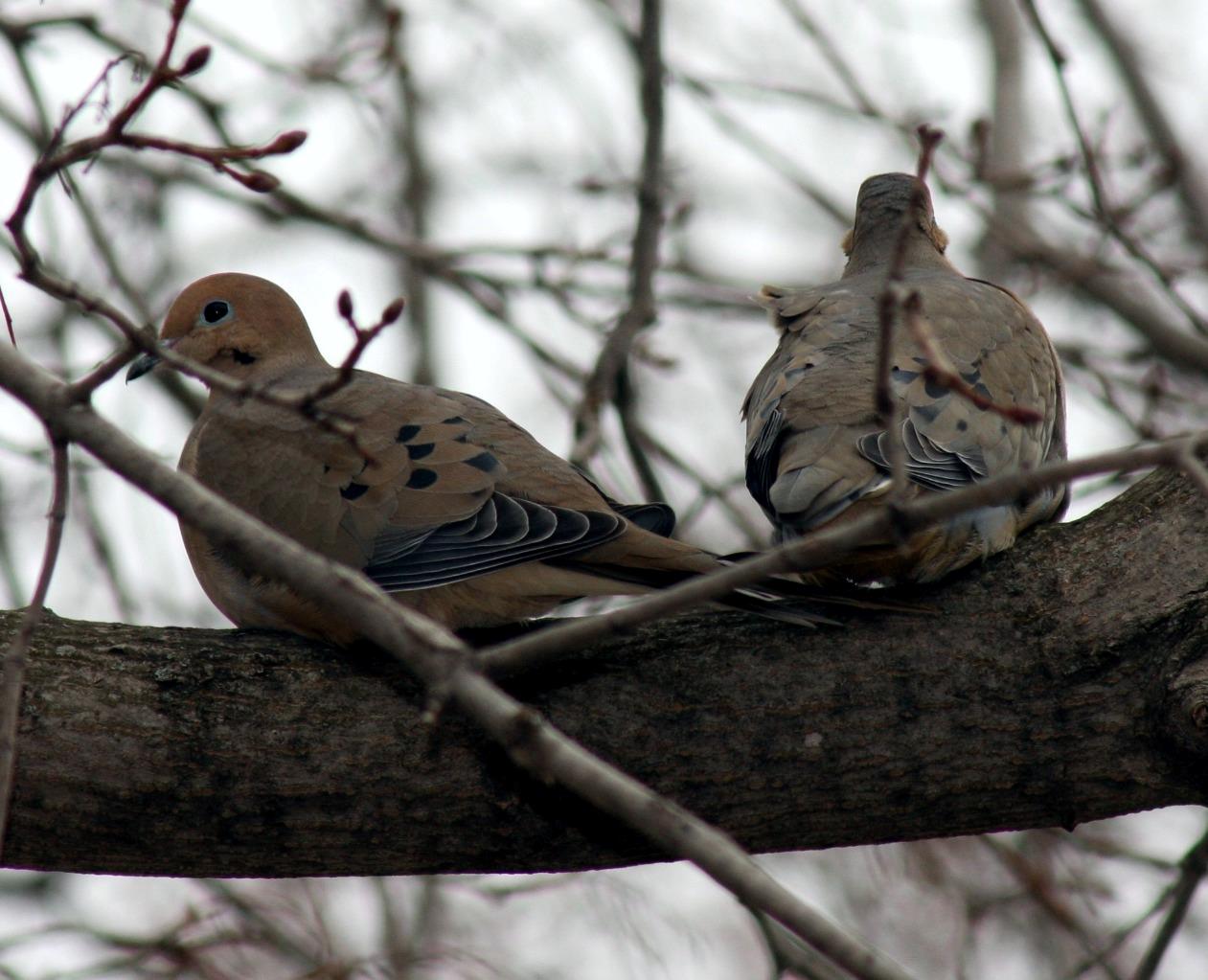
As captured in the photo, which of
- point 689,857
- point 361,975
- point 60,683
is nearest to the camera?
point 689,857

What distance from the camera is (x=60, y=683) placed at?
2.84 meters

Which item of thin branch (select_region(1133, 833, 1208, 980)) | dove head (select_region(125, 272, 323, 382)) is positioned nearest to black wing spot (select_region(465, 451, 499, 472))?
dove head (select_region(125, 272, 323, 382))

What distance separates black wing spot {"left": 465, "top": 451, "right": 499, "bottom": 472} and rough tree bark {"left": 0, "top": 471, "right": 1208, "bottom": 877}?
0.62 metres

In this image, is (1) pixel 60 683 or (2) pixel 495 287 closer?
(1) pixel 60 683

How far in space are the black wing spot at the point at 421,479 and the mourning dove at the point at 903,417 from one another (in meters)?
0.75

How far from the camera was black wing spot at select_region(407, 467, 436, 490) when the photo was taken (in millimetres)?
3373

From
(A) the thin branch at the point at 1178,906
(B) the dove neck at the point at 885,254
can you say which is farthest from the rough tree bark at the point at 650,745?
(B) the dove neck at the point at 885,254

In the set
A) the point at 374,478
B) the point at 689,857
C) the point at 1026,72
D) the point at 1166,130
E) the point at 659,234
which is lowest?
the point at 689,857

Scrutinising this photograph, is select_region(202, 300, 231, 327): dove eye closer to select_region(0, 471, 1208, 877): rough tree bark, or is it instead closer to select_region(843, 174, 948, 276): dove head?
select_region(0, 471, 1208, 877): rough tree bark

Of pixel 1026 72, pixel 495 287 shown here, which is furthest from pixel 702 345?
pixel 495 287

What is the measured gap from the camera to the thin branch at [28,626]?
Answer: 1.99m

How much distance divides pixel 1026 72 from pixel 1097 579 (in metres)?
7.29

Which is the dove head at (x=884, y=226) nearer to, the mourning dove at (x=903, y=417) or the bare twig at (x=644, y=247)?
the mourning dove at (x=903, y=417)

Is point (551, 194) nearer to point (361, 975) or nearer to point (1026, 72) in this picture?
point (1026, 72)
